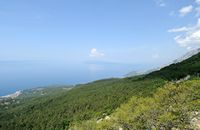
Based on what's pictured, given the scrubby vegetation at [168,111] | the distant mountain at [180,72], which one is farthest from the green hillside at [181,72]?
the scrubby vegetation at [168,111]

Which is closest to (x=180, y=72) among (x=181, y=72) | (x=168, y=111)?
(x=181, y=72)

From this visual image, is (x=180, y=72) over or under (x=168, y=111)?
over

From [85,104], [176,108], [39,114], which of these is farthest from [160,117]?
[39,114]

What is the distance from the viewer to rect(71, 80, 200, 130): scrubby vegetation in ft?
82.0

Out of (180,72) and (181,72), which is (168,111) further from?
(180,72)

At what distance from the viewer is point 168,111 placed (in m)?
26.1

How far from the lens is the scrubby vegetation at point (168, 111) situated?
2500 cm

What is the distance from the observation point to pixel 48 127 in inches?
4469

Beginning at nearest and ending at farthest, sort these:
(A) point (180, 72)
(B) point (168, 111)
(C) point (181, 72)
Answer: (B) point (168, 111), (C) point (181, 72), (A) point (180, 72)

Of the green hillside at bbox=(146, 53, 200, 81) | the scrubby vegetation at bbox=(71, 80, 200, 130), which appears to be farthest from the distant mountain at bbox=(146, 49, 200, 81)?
the scrubby vegetation at bbox=(71, 80, 200, 130)

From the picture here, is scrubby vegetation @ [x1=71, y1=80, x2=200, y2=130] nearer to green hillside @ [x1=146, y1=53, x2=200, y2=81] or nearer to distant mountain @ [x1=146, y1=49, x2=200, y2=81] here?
distant mountain @ [x1=146, y1=49, x2=200, y2=81]

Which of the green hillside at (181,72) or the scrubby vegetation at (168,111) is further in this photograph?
the green hillside at (181,72)

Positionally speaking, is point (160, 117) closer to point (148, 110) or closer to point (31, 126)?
point (148, 110)

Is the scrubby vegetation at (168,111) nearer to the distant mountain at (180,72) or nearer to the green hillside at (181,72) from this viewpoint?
the distant mountain at (180,72)
